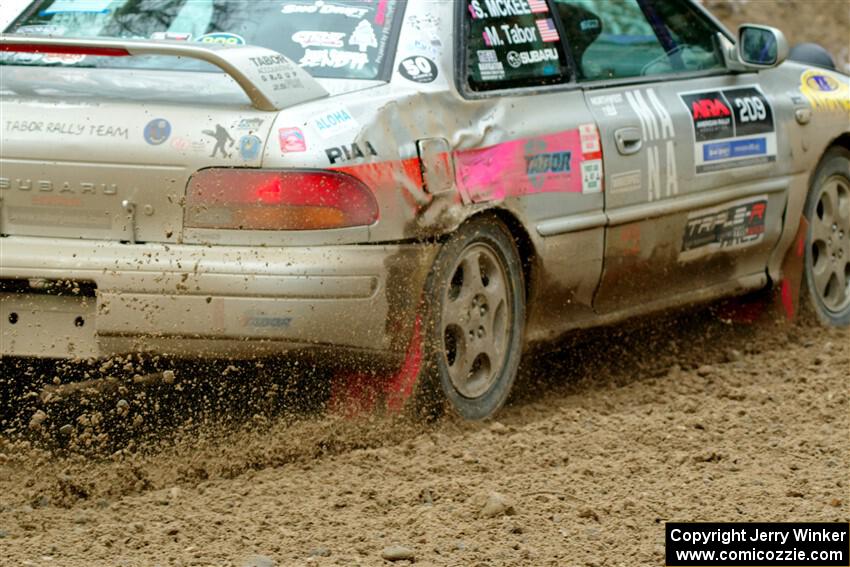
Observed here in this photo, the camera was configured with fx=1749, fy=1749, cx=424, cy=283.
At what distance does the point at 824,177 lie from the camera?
7879mm

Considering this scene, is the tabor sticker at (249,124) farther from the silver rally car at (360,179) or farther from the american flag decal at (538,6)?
the american flag decal at (538,6)

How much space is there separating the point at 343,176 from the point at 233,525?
1.17 metres

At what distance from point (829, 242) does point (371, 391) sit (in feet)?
10.3

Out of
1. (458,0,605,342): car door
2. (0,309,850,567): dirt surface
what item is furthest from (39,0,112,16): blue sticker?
(0,309,850,567): dirt surface

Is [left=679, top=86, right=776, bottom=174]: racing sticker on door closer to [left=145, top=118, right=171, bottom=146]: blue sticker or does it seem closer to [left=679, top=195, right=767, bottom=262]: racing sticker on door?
[left=679, top=195, right=767, bottom=262]: racing sticker on door

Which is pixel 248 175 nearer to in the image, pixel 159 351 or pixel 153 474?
pixel 159 351

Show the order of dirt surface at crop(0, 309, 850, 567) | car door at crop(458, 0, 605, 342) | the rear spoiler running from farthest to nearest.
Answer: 1. car door at crop(458, 0, 605, 342)
2. the rear spoiler
3. dirt surface at crop(0, 309, 850, 567)

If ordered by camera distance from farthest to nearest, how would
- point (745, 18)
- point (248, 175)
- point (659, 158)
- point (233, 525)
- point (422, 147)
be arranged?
point (745, 18), point (659, 158), point (422, 147), point (248, 175), point (233, 525)

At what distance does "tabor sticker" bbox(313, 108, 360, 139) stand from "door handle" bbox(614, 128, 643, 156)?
1.41 metres

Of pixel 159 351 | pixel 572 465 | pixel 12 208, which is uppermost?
pixel 12 208

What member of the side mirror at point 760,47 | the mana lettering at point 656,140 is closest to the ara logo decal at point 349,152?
the mana lettering at point 656,140

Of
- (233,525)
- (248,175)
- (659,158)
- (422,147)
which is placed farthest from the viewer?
(659,158)

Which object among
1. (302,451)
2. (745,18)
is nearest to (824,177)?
(302,451)

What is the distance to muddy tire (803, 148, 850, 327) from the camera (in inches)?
310
